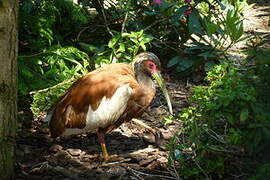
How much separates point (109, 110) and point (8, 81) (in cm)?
126

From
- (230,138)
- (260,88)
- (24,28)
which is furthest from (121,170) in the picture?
(24,28)

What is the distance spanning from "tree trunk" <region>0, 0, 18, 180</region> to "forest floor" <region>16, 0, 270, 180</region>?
1.49ft

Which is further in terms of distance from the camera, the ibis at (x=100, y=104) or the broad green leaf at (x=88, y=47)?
the broad green leaf at (x=88, y=47)

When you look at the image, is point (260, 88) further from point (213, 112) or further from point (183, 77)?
point (183, 77)

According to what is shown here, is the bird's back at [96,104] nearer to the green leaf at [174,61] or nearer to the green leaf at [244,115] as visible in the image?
the green leaf at [244,115]

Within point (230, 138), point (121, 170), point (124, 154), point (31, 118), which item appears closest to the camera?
point (230, 138)

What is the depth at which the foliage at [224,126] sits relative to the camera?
364 cm

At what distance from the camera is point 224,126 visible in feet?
14.6

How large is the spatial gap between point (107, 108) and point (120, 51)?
1.83 m

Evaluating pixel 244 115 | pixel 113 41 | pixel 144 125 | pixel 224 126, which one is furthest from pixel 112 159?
pixel 113 41

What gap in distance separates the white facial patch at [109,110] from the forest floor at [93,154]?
33 cm

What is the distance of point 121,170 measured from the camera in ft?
15.7

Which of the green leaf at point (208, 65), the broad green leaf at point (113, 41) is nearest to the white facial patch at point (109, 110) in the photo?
the broad green leaf at point (113, 41)

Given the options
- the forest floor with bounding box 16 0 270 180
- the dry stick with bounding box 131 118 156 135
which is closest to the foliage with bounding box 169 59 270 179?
the forest floor with bounding box 16 0 270 180
